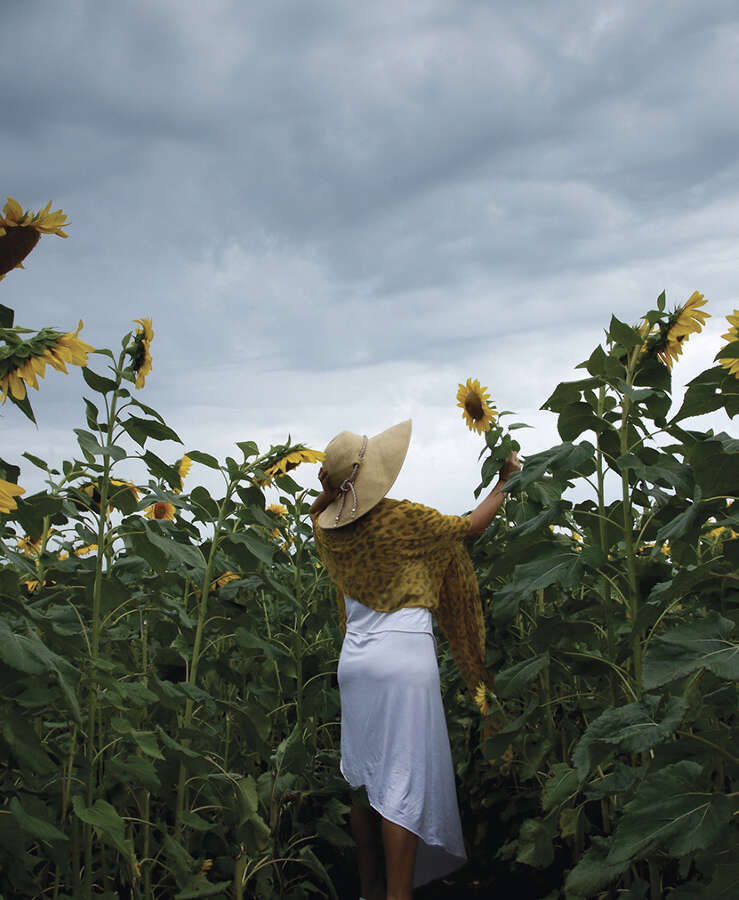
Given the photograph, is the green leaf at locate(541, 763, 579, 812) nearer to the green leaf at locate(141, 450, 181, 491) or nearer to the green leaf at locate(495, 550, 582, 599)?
the green leaf at locate(495, 550, 582, 599)

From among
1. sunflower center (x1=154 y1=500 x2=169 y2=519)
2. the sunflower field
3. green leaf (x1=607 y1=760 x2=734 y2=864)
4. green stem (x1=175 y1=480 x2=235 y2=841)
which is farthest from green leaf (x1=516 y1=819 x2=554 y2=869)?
sunflower center (x1=154 y1=500 x2=169 y2=519)

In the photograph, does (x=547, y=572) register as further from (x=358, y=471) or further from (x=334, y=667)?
(x=334, y=667)

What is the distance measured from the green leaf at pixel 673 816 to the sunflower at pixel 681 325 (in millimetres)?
1323

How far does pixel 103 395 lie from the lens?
7.80 ft

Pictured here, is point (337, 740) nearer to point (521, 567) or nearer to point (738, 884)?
point (521, 567)

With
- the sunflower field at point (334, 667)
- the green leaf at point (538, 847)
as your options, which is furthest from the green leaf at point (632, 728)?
the green leaf at point (538, 847)

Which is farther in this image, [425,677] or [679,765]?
[425,677]

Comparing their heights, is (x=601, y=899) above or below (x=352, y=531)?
below

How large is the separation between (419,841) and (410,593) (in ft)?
2.93

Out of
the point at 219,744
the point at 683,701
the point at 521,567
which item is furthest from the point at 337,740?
the point at 683,701

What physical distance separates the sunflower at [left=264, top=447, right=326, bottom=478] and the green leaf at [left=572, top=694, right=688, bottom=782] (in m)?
1.36

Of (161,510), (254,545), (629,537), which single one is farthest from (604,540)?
(161,510)

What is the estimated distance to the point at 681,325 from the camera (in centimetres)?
258

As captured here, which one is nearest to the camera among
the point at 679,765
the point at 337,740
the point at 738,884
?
the point at 738,884
